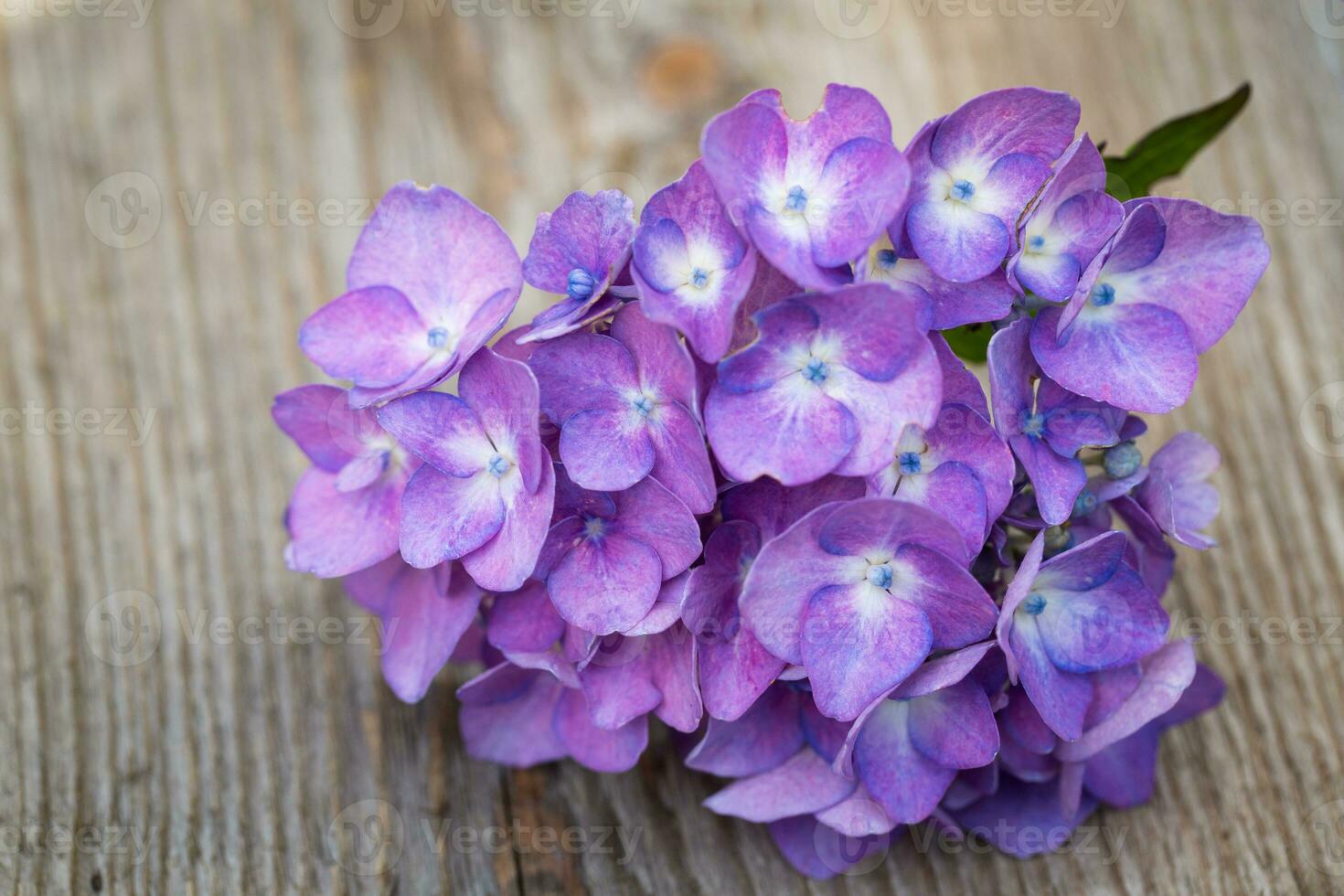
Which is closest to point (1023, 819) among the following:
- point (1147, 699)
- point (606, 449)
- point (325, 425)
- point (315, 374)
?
point (1147, 699)

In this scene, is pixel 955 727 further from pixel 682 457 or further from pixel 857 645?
pixel 682 457

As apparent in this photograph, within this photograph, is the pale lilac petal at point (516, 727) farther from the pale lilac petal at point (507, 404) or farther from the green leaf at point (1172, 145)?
the green leaf at point (1172, 145)

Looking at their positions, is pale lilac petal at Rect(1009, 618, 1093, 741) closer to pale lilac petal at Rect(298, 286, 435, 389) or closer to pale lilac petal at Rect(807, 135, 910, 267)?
pale lilac petal at Rect(807, 135, 910, 267)

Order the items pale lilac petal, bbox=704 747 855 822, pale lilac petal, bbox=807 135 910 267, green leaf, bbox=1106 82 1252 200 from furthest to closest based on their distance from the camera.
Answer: green leaf, bbox=1106 82 1252 200 < pale lilac petal, bbox=704 747 855 822 < pale lilac petal, bbox=807 135 910 267

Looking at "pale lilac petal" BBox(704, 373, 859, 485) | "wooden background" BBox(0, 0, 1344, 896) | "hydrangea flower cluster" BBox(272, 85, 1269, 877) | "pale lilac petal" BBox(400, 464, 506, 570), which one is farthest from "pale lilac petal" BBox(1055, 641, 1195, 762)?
"pale lilac petal" BBox(400, 464, 506, 570)

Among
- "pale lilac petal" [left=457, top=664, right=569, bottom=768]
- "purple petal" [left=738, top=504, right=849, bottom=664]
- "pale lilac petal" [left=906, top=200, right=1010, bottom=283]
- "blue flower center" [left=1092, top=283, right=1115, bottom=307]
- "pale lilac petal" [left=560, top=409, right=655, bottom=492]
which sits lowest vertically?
"pale lilac petal" [left=457, top=664, right=569, bottom=768]

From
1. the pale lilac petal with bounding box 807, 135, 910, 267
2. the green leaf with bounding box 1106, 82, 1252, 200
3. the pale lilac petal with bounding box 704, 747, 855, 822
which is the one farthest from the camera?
the green leaf with bounding box 1106, 82, 1252, 200

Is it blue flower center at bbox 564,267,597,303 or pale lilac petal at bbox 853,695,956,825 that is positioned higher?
blue flower center at bbox 564,267,597,303

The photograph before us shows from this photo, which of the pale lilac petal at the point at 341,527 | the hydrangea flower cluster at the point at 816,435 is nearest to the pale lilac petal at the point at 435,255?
the hydrangea flower cluster at the point at 816,435
